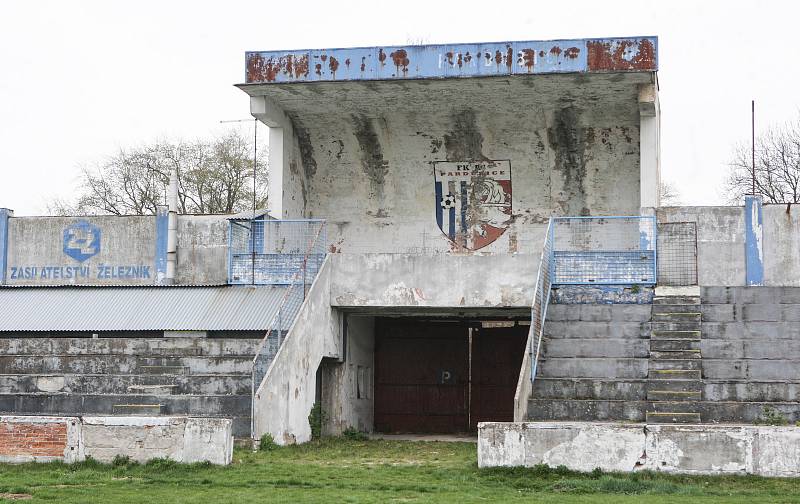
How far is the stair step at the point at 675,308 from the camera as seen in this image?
67.1ft

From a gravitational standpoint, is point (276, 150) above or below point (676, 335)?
above

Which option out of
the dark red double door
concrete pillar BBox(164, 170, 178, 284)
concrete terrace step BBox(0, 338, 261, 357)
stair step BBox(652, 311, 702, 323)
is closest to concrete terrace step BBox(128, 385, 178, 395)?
concrete terrace step BBox(0, 338, 261, 357)

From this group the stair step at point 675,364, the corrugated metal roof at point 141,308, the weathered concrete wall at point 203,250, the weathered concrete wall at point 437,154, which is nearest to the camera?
the stair step at point 675,364

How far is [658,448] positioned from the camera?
13.3 m

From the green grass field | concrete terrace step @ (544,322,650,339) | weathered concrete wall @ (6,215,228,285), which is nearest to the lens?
the green grass field

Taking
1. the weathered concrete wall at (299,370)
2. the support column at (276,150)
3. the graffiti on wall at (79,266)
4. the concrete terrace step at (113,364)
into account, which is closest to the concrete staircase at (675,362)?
the weathered concrete wall at (299,370)

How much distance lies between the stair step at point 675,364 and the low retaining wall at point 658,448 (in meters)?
4.82

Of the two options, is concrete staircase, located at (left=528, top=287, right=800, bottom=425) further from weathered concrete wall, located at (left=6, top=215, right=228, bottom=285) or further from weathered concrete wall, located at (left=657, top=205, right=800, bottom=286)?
weathered concrete wall, located at (left=6, top=215, right=228, bottom=285)

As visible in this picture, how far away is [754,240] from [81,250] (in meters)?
12.8

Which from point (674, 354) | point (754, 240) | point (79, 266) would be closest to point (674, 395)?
point (674, 354)

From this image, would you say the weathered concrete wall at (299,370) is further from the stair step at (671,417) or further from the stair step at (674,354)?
the stair step at (674,354)

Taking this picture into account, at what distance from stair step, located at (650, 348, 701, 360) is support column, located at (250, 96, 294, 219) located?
822 cm

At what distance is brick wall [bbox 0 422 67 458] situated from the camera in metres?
14.5

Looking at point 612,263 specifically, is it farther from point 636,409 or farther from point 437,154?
point 636,409
